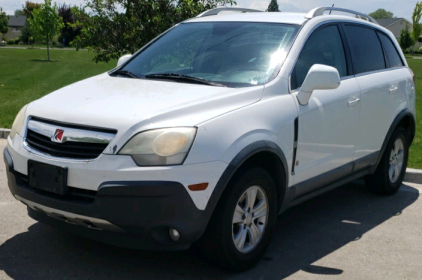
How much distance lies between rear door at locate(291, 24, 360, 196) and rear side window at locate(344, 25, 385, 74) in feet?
0.60

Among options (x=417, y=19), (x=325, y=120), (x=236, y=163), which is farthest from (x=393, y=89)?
(x=417, y=19)

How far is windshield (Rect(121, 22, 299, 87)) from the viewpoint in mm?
4820

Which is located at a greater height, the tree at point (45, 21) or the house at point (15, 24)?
the tree at point (45, 21)

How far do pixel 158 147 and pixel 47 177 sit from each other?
2.59 feet

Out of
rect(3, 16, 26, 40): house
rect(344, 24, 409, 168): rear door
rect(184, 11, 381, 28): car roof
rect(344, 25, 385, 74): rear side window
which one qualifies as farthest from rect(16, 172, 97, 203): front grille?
rect(3, 16, 26, 40): house

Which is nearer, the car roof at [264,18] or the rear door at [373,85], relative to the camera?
the car roof at [264,18]

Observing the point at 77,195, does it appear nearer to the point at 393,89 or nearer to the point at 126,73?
the point at 126,73

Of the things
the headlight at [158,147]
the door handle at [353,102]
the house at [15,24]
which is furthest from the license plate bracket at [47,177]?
the house at [15,24]

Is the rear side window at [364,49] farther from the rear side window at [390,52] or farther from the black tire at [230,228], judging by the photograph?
the black tire at [230,228]

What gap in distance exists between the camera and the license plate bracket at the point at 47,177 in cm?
394

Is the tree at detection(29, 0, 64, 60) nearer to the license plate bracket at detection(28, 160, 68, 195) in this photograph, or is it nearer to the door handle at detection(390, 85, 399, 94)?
the door handle at detection(390, 85, 399, 94)

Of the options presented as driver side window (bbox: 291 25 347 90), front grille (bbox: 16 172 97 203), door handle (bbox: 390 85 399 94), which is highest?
driver side window (bbox: 291 25 347 90)

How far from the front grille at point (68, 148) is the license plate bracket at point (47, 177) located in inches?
3.8

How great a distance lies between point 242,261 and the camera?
4.33 meters
